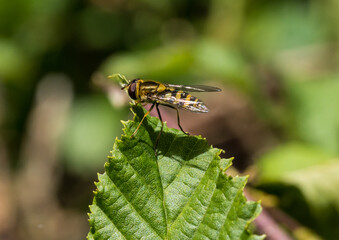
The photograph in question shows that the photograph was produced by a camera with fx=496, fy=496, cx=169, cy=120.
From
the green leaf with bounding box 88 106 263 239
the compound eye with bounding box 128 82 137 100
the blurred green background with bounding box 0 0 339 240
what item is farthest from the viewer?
the blurred green background with bounding box 0 0 339 240

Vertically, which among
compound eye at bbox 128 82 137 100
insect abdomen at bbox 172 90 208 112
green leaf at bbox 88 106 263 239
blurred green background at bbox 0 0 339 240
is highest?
blurred green background at bbox 0 0 339 240

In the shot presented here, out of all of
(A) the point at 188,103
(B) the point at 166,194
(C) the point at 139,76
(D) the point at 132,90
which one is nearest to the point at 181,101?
(A) the point at 188,103

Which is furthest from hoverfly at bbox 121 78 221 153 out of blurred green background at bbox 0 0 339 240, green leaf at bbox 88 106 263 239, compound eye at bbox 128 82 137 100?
blurred green background at bbox 0 0 339 240

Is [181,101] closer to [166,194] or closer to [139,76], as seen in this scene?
[166,194]

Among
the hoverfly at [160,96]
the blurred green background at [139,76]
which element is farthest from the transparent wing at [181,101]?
the blurred green background at [139,76]

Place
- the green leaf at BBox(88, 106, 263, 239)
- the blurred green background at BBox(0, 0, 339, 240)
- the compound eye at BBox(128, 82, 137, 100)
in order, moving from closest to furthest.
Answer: the green leaf at BBox(88, 106, 263, 239), the compound eye at BBox(128, 82, 137, 100), the blurred green background at BBox(0, 0, 339, 240)

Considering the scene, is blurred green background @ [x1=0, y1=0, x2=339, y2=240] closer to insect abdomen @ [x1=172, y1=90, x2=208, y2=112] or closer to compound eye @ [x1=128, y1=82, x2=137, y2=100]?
insect abdomen @ [x1=172, y1=90, x2=208, y2=112]

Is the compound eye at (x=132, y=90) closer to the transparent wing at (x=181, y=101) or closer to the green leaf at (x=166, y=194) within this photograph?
the transparent wing at (x=181, y=101)
